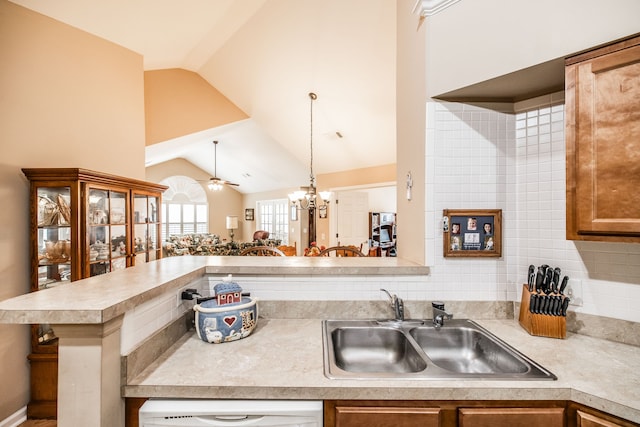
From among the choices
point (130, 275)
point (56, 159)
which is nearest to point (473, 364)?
point (130, 275)

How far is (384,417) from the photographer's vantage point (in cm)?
102

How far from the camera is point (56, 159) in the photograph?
2516 mm

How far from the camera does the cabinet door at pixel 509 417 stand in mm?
1013

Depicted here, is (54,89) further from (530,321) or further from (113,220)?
(530,321)

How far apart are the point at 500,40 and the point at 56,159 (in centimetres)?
320

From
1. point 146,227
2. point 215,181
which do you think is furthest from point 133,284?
point 215,181

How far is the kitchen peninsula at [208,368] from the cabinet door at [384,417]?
45mm

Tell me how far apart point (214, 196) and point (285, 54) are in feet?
24.1

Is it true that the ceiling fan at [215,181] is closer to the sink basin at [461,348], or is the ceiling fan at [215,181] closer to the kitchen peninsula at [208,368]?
the kitchen peninsula at [208,368]

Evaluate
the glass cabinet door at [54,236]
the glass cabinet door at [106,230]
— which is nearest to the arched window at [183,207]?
the glass cabinet door at [106,230]

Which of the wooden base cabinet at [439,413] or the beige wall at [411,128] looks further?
the beige wall at [411,128]

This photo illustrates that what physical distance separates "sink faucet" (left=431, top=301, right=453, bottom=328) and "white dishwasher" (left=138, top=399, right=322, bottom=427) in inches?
30.6

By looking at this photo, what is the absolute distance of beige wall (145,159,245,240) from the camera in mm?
9234

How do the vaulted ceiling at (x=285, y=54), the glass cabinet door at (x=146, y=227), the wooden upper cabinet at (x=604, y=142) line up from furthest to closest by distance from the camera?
the glass cabinet door at (x=146, y=227) < the vaulted ceiling at (x=285, y=54) < the wooden upper cabinet at (x=604, y=142)
